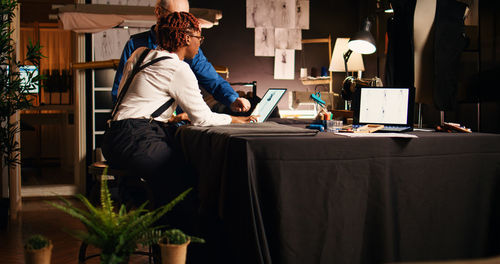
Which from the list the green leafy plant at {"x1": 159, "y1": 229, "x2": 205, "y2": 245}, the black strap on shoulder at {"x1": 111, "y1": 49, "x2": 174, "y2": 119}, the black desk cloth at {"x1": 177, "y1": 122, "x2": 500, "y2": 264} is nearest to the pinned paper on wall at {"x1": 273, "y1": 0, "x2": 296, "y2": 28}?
the black strap on shoulder at {"x1": 111, "y1": 49, "x2": 174, "y2": 119}

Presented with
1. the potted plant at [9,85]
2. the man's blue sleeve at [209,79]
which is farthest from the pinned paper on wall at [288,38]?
the man's blue sleeve at [209,79]

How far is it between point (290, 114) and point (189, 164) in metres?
4.42

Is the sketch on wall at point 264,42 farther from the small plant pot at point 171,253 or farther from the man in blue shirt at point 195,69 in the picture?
the small plant pot at point 171,253

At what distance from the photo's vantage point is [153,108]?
2.30m

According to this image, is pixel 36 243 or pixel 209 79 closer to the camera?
pixel 36 243

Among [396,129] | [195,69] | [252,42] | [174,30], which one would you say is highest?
[252,42]

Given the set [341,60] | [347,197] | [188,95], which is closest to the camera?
[347,197]

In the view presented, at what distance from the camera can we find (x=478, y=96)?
3463 mm

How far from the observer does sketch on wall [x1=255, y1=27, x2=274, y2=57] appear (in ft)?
22.9

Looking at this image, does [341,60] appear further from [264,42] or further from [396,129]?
[396,129]

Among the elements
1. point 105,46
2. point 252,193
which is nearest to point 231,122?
point 252,193

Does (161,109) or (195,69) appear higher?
(195,69)

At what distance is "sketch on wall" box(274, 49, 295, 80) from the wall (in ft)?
0.20

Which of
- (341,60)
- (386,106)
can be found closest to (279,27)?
(341,60)
